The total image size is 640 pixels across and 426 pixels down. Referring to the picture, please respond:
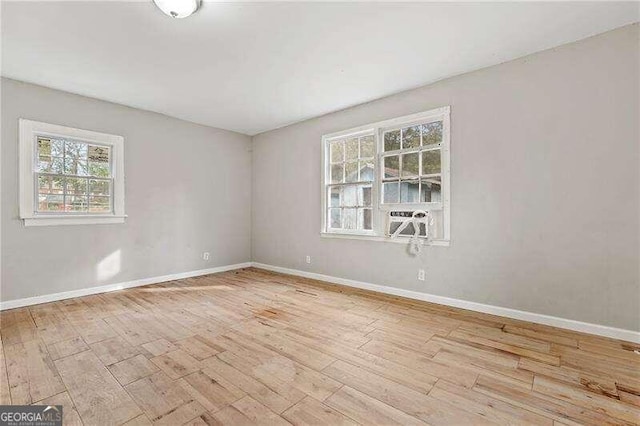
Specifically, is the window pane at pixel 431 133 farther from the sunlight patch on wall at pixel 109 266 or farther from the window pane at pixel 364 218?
the sunlight patch on wall at pixel 109 266

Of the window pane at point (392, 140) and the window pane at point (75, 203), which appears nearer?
the window pane at point (75, 203)

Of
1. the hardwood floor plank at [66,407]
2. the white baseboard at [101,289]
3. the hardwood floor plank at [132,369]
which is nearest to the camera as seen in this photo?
the hardwood floor plank at [66,407]

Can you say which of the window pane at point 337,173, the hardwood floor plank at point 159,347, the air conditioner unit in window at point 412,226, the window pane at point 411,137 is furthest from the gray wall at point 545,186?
the hardwood floor plank at point 159,347

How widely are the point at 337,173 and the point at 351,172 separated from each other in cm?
29

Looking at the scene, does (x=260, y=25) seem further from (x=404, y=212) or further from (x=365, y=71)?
(x=404, y=212)

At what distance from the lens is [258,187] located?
575 centimetres

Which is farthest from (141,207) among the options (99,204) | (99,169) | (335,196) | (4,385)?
(335,196)

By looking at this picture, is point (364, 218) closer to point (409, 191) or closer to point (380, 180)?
point (380, 180)

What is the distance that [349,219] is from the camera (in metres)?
4.46

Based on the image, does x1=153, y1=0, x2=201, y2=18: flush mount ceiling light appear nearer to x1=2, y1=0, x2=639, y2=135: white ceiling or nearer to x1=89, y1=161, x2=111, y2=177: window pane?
x1=2, y1=0, x2=639, y2=135: white ceiling

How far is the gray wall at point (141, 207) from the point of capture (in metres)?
3.33

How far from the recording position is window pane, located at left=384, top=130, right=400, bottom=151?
12.7 ft

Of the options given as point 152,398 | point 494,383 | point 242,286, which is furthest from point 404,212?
point 152,398

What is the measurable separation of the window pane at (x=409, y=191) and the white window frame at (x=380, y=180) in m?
0.07
